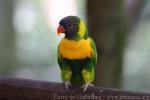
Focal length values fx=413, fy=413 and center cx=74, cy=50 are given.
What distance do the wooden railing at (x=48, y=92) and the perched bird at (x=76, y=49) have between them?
26cm

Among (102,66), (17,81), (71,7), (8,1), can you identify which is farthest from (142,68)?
(17,81)

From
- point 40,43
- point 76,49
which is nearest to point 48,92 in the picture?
point 76,49

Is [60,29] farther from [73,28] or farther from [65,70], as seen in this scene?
[65,70]

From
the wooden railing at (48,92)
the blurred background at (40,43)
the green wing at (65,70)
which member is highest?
the wooden railing at (48,92)

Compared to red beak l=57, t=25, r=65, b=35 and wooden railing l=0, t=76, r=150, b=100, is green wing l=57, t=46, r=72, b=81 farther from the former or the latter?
wooden railing l=0, t=76, r=150, b=100

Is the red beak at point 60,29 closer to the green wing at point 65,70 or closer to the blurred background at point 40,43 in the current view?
the green wing at point 65,70

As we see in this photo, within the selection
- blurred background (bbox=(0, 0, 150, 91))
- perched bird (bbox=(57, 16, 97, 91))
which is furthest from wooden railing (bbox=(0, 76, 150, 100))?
blurred background (bbox=(0, 0, 150, 91))

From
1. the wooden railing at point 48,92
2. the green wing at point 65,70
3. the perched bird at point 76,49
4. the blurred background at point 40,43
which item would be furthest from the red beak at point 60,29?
the blurred background at point 40,43

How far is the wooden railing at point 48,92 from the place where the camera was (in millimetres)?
1387

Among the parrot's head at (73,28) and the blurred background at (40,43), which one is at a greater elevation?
the parrot's head at (73,28)

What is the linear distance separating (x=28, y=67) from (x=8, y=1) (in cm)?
82

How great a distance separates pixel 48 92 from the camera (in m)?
1.44

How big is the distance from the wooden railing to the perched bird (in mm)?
259

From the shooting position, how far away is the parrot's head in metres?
1.77
